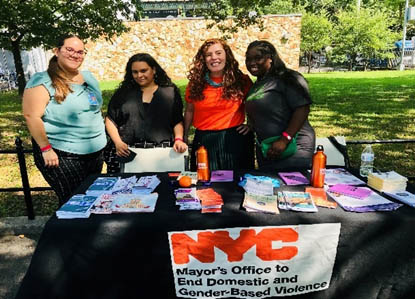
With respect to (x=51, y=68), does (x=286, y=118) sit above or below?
below

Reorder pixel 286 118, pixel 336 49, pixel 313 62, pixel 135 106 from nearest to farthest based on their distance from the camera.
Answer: pixel 286 118 → pixel 135 106 → pixel 336 49 → pixel 313 62

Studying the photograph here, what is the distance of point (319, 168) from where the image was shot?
2406mm

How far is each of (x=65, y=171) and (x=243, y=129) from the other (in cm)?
162

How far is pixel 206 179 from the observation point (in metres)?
2.61

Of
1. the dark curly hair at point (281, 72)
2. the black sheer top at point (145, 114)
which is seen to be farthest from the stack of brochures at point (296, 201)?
the black sheer top at point (145, 114)

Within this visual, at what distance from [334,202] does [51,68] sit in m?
Answer: 2.34

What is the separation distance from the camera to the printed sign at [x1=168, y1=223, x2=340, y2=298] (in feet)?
6.57

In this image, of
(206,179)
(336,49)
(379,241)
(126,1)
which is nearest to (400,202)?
(379,241)

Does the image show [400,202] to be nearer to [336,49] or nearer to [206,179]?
[206,179]

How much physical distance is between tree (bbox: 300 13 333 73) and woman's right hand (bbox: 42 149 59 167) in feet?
85.6

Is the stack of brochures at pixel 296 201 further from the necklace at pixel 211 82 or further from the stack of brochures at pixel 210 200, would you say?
the necklace at pixel 211 82

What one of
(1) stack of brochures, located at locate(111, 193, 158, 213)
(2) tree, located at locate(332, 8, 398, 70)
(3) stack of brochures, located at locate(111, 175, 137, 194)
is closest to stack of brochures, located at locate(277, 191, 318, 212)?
(1) stack of brochures, located at locate(111, 193, 158, 213)

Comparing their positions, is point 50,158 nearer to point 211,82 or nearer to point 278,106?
point 211,82

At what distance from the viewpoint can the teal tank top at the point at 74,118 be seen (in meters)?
2.71
